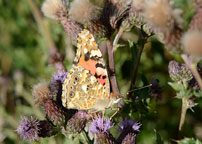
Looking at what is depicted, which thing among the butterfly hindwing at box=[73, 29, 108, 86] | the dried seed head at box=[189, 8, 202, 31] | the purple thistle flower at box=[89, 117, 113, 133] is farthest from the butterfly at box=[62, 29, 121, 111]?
the dried seed head at box=[189, 8, 202, 31]

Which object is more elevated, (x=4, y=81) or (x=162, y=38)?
(x=4, y=81)

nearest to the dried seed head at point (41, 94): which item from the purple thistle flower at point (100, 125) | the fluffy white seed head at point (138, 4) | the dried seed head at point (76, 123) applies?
the dried seed head at point (76, 123)

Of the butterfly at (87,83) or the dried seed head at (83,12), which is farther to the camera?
the dried seed head at (83,12)

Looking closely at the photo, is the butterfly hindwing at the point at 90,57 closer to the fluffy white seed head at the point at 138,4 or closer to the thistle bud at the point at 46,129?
the fluffy white seed head at the point at 138,4

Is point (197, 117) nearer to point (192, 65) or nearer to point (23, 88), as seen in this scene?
point (192, 65)

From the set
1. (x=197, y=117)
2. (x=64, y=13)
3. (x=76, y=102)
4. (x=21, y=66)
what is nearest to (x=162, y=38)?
(x=76, y=102)
